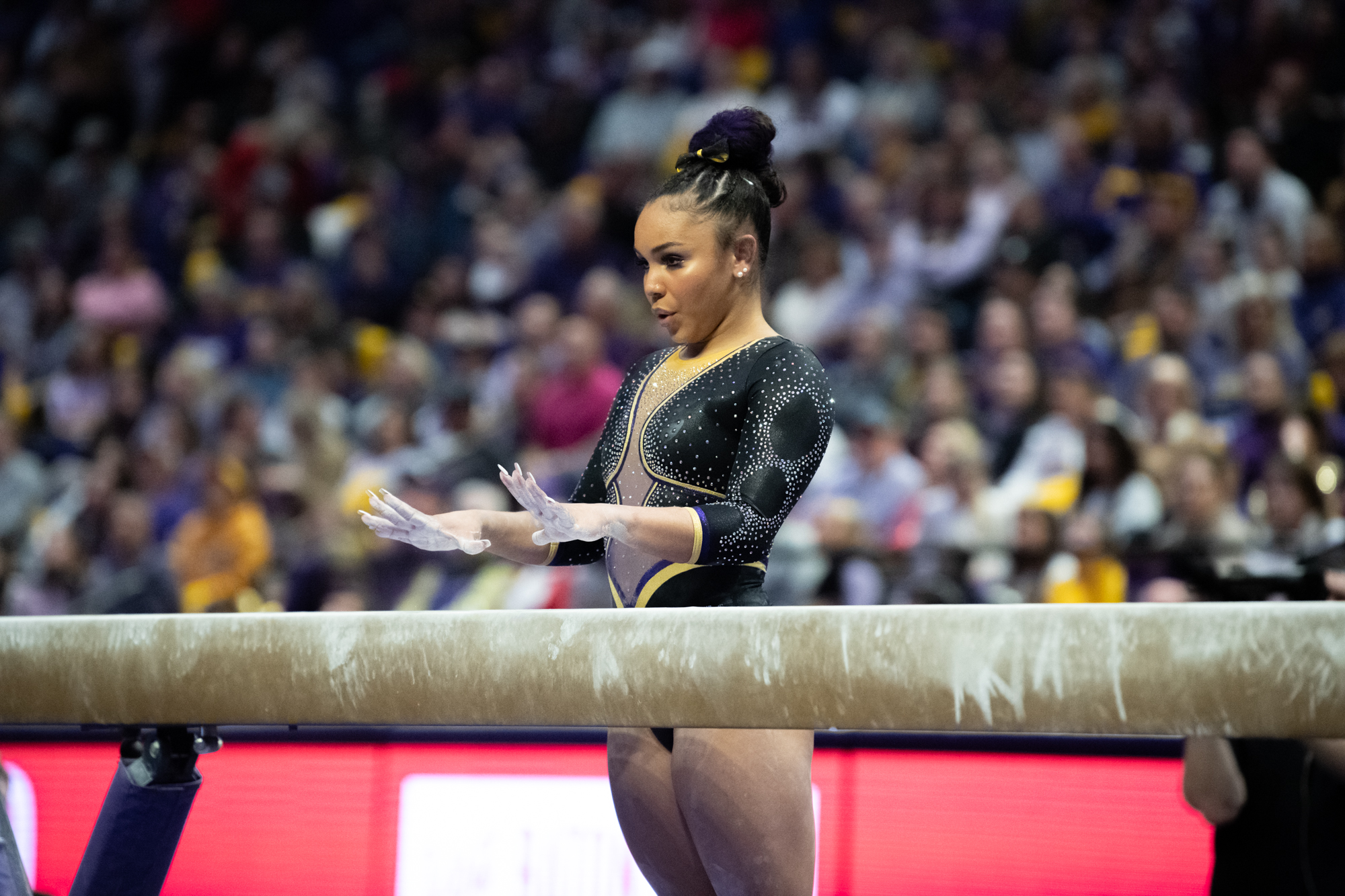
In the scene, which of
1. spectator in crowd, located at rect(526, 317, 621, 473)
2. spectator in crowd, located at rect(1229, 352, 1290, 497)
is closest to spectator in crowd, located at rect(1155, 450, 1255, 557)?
spectator in crowd, located at rect(1229, 352, 1290, 497)

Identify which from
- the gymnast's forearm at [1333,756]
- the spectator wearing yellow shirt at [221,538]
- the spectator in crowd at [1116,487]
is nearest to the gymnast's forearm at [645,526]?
the gymnast's forearm at [1333,756]

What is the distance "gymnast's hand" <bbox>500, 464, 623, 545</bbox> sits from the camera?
5.54ft

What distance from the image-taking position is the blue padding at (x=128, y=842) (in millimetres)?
2141

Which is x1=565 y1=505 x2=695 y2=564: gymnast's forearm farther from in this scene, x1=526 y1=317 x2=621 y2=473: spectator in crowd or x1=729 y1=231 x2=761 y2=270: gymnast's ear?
x1=526 y1=317 x2=621 y2=473: spectator in crowd

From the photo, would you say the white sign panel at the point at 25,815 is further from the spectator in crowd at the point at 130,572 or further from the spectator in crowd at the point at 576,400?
the spectator in crowd at the point at 576,400

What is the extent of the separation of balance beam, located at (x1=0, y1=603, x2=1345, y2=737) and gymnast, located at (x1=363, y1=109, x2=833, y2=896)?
0.42ft

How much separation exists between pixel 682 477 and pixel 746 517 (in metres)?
0.18

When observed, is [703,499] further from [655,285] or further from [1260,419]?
[1260,419]

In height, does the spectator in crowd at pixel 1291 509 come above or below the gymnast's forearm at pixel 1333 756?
above

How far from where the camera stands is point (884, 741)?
2.58 meters

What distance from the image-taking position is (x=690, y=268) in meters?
1.98

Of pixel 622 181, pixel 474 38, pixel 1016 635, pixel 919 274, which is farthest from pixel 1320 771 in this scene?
pixel 474 38

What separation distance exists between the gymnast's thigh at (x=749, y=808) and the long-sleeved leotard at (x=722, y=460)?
238mm

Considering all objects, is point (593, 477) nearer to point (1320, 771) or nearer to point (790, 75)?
point (1320, 771)
